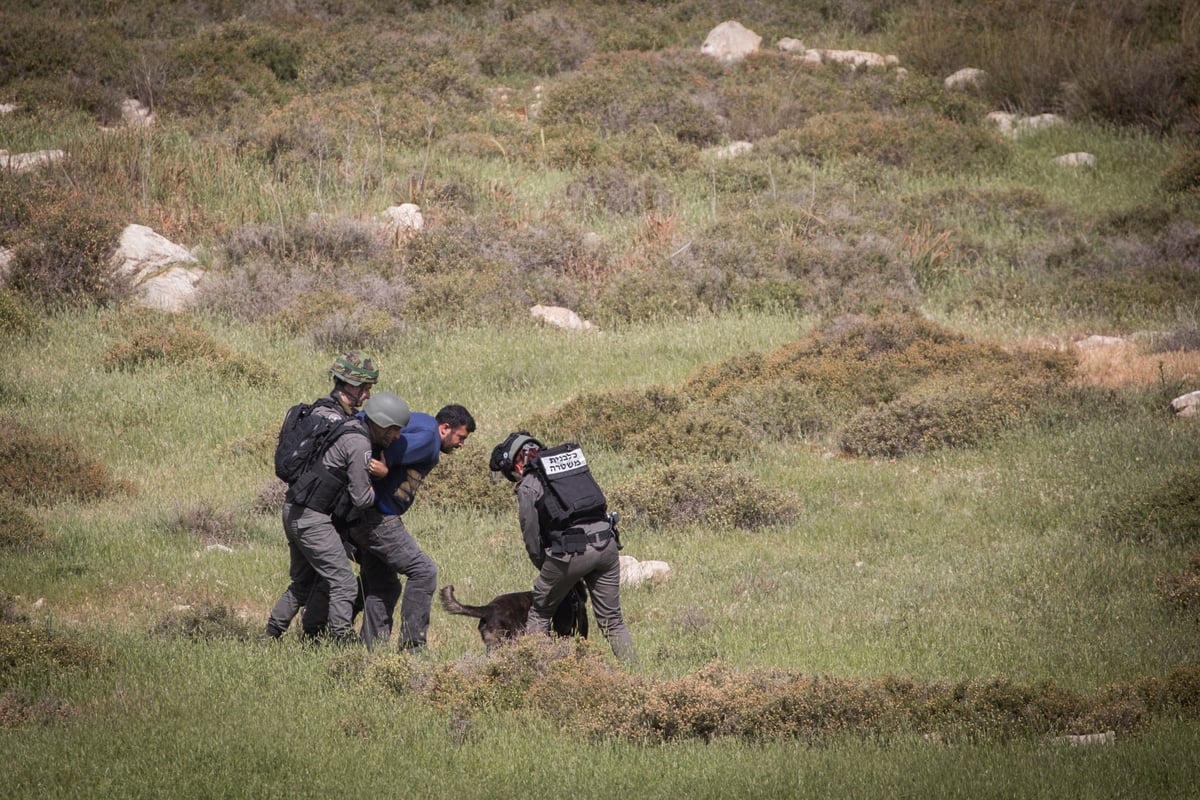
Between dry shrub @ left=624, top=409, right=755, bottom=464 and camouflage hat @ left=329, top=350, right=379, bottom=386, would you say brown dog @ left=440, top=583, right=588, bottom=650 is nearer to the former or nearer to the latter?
camouflage hat @ left=329, top=350, right=379, bottom=386

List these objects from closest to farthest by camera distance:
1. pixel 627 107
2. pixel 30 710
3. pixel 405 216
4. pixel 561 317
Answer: pixel 30 710
pixel 561 317
pixel 405 216
pixel 627 107

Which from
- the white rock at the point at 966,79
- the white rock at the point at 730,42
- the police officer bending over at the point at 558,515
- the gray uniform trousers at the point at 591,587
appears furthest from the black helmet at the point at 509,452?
the white rock at the point at 730,42

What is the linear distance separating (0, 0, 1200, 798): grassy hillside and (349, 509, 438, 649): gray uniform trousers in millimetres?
309

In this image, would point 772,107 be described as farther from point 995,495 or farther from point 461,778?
point 461,778

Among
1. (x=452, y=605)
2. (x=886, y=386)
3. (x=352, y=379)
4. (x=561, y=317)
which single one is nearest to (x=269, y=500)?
(x=352, y=379)

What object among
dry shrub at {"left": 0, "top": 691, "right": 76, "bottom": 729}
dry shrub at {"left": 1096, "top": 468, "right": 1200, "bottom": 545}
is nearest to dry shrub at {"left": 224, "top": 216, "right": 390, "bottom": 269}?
dry shrub at {"left": 1096, "top": 468, "right": 1200, "bottom": 545}

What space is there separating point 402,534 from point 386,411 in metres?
0.90

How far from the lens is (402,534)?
26.7 ft

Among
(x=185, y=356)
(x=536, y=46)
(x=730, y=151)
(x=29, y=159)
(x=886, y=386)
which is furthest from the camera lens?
(x=536, y=46)

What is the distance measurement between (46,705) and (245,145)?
17.7 meters

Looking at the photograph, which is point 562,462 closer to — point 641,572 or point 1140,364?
point 641,572

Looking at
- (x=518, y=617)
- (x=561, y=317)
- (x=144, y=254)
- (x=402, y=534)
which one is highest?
(x=402, y=534)

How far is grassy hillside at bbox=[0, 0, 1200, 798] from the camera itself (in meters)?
7.19

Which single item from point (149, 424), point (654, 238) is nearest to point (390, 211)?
point (654, 238)
